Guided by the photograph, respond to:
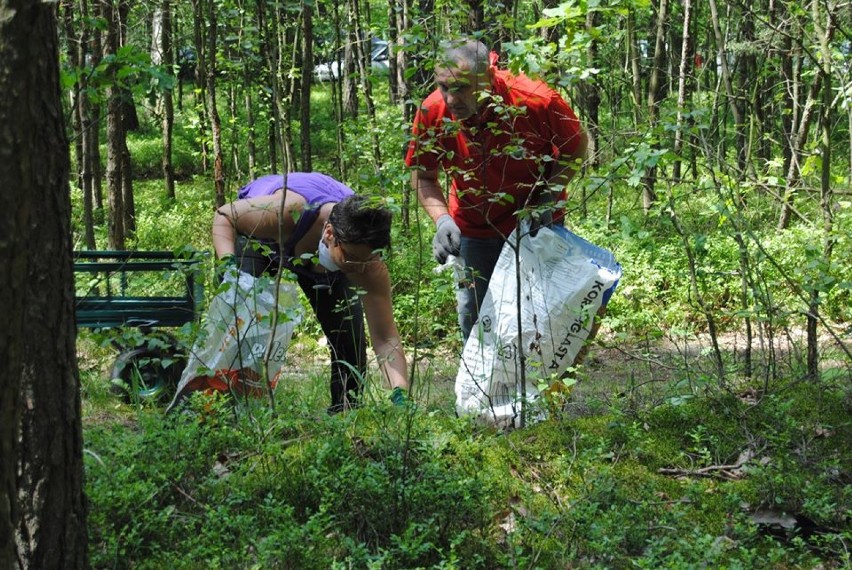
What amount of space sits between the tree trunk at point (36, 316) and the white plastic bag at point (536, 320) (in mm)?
2142

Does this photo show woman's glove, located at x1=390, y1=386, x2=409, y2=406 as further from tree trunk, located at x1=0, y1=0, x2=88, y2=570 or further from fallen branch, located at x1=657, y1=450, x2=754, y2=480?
tree trunk, located at x1=0, y1=0, x2=88, y2=570

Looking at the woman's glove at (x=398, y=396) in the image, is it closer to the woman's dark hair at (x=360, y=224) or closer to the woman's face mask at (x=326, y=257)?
the woman's dark hair at (x=360, y=224)

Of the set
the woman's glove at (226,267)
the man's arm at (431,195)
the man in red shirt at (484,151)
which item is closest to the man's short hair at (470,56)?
the man in red shirt at (484,151)

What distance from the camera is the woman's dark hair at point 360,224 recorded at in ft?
13.9


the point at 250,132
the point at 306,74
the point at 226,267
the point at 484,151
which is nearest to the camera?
the point at 226,267

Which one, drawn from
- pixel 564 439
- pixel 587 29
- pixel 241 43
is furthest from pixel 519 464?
pixel 241 43

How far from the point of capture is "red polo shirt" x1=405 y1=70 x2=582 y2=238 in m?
4.17

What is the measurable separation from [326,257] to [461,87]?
114 cm

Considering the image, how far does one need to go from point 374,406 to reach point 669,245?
22.8ft

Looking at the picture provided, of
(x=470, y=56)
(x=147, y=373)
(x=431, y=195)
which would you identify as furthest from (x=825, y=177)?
(x=147, y=373)

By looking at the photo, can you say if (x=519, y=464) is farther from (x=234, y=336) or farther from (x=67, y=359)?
(x=67, y=359)

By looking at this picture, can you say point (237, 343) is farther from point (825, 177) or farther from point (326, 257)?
point (825, 177)

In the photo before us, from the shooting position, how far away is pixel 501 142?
14.9 feet

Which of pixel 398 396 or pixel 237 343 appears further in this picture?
pixel 237 343
